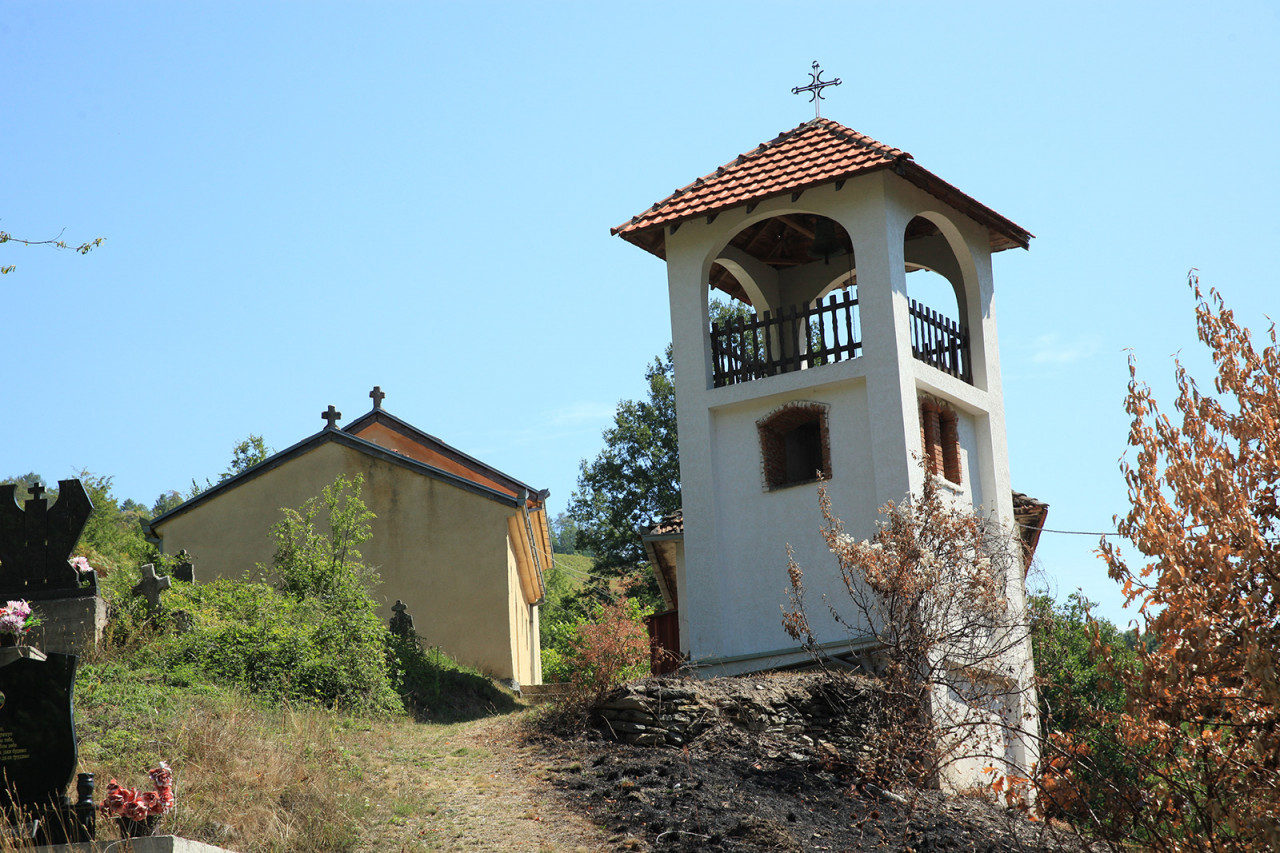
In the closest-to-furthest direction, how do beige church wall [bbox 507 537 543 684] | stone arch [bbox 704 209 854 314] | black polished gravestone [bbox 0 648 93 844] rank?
black polished gravestone [bbox 0 648 93 844] < stone arch [bbox 704 209 854 314] < beige church wall [bbox 507 537 543 684]

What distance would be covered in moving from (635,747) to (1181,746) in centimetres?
712

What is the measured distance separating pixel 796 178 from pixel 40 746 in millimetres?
13089

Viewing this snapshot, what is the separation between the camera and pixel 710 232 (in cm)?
1967

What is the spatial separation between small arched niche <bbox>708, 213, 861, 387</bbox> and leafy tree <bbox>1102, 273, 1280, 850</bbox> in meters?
10.9

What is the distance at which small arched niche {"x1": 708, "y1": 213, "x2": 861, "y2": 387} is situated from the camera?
19.2 metres

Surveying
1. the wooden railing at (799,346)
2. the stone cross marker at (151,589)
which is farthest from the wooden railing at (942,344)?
the stone cross marker at (151,589)

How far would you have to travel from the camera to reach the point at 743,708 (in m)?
14.7

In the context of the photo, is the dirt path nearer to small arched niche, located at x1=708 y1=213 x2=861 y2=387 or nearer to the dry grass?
the dry grass

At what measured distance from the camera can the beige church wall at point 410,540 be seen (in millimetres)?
23469

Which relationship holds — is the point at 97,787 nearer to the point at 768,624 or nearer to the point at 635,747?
the point at 635,747

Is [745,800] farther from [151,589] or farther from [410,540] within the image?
[410,540]

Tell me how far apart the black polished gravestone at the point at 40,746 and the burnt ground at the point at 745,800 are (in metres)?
4.57

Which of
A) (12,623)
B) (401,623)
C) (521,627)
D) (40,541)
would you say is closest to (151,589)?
(40,541)

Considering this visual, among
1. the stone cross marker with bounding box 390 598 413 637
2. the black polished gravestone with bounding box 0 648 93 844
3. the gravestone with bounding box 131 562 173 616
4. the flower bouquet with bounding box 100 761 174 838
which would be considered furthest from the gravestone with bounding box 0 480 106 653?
the flower bouquet with bounding box 100 761 174 838
